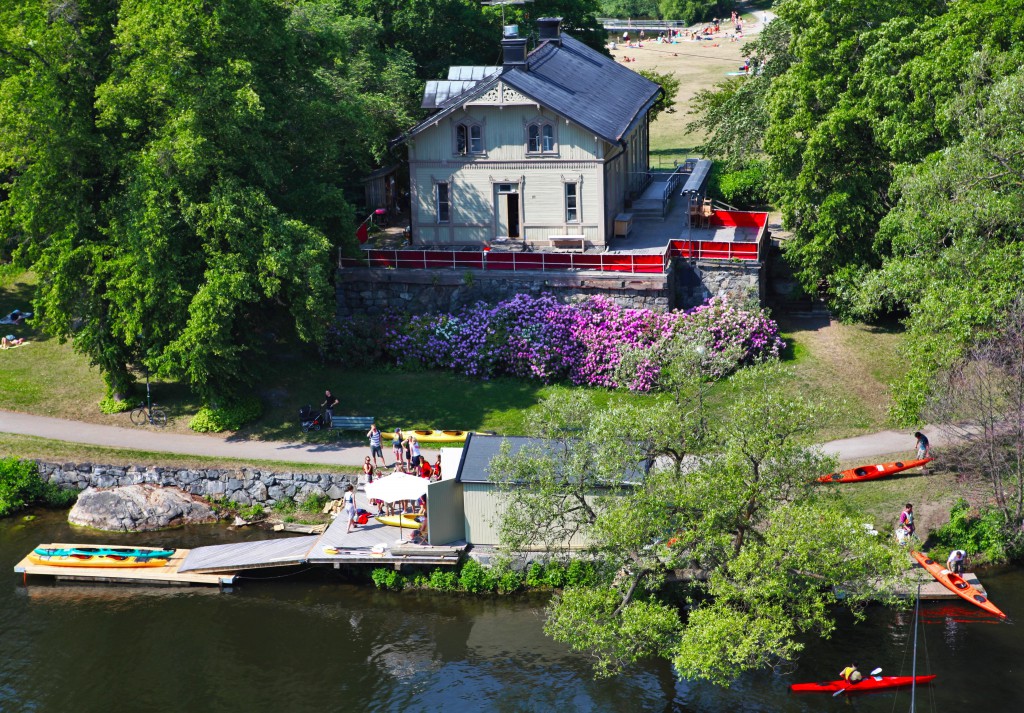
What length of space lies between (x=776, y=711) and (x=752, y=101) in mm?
37870

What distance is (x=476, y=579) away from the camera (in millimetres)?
36094

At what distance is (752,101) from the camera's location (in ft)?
198

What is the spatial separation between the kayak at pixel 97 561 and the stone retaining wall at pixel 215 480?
4.27 m

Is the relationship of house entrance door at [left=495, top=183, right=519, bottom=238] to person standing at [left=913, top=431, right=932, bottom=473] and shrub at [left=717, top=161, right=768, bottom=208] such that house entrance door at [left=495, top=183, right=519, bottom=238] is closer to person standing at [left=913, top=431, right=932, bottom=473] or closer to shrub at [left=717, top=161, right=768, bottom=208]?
shrub at [left=717, top=161, right=768, bottom=208]

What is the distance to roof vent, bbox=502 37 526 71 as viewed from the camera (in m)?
50.6

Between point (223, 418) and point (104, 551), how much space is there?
25.4 feet

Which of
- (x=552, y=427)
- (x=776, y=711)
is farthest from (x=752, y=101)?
(x=776, y=711)

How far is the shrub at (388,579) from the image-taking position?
3656 cm

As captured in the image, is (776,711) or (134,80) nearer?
(776,711)

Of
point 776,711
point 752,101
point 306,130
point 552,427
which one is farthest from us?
point 752,101

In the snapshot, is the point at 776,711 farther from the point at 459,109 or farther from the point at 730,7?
the point at 730,7

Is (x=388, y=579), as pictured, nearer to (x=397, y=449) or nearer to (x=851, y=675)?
(x=397, y=449)

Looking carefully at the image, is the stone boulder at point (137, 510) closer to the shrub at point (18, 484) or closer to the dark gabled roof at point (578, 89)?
the shrub at point (18, 484)

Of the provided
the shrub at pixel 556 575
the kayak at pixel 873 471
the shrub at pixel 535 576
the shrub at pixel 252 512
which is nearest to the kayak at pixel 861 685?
the shrub at pixel 556 575
